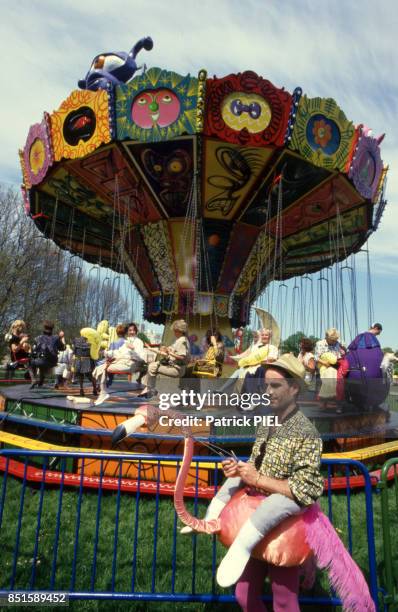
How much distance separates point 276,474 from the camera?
7.29 ft

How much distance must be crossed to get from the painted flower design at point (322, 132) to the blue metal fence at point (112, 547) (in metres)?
7.72

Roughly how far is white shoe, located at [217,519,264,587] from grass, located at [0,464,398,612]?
797 mm

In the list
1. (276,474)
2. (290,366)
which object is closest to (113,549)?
(276,474)

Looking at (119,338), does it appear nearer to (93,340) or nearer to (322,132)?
(93,340)

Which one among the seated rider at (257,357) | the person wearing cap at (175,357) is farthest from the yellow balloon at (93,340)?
the seated rider at (257,357)

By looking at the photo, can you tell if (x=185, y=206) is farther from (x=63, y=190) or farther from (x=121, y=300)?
(x=121, y=300)

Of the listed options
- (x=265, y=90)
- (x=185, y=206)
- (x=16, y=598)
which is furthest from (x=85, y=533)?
(x=185, y=206)

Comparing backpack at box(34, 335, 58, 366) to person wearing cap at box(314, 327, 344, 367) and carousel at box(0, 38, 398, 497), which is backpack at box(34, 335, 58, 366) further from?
person wearing cap at box(314, 327, 344, 367)

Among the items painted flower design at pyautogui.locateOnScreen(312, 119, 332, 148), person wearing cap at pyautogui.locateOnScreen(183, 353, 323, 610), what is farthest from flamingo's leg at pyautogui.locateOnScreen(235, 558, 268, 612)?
painted flower design at pyautogui.locateOnScreen(312, 119, 332, 148)

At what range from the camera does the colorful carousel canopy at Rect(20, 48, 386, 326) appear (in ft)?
30.1

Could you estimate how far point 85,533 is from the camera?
4145 millimetres

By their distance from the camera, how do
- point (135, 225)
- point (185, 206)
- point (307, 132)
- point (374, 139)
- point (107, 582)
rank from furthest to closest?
point (135, 225)
point (185, 206)
point (374, 139)
point (307, 132)
point (107, 582)

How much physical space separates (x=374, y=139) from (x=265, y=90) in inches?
147

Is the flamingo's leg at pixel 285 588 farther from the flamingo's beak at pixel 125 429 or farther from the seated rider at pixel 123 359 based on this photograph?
the seated rider at pixel 123 359
